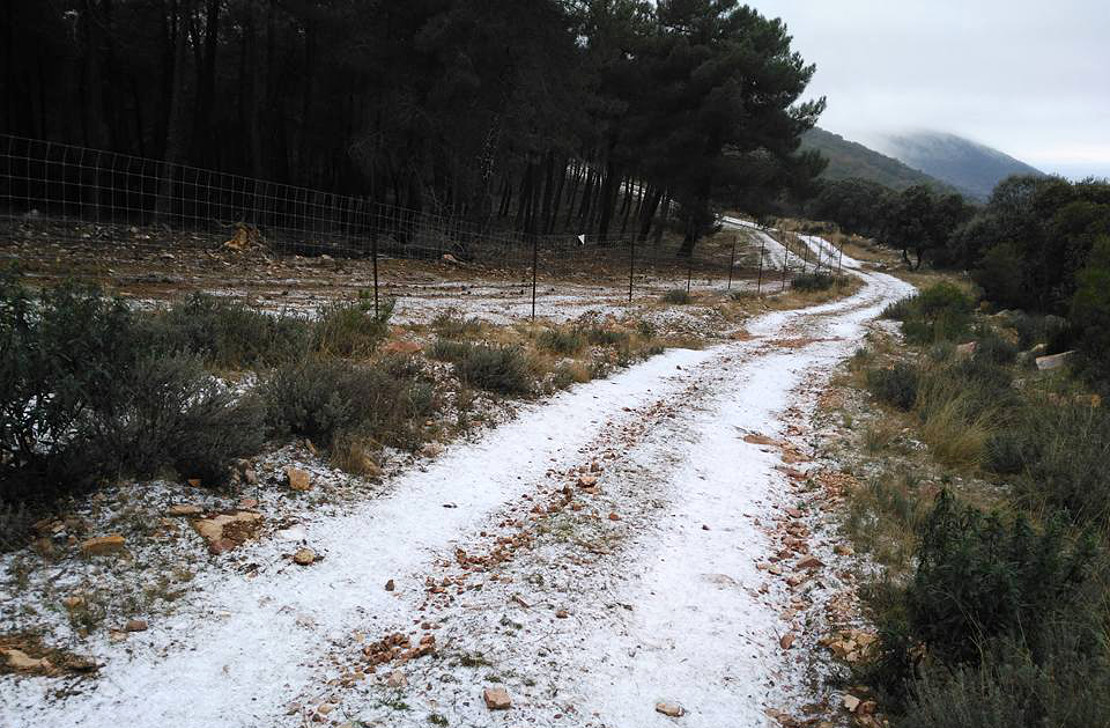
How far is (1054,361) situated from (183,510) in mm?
15527

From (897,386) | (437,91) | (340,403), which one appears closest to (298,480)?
(340,403)

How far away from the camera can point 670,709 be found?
9.61 ft

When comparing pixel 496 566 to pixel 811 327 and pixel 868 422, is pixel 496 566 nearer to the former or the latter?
pixel 868 422

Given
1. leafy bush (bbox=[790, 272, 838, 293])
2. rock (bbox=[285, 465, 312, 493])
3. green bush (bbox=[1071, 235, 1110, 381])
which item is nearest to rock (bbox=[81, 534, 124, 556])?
rock (bbox=[285, 465, 312, 493])

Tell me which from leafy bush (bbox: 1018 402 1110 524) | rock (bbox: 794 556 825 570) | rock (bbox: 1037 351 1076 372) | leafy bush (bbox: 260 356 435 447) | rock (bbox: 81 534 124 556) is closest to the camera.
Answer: rock (bbox: 81 534 124 556)

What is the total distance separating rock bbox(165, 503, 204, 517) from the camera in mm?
3892

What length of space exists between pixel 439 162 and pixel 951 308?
2090 centimetres

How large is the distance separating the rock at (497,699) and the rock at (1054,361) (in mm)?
13402

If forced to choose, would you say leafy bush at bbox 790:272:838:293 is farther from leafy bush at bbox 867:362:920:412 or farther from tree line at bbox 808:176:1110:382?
leafy bush at bbox 867:362:920:412

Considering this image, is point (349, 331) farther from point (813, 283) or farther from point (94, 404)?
point (813, 283)

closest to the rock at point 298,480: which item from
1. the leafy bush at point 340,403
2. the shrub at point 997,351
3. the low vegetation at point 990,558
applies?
the leafy bush at point 340,403

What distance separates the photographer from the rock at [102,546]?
340 centimetres

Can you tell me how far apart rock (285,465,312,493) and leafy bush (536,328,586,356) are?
5998 millimetres

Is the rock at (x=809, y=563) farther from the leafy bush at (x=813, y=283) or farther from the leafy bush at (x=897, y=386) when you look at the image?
the leafy bush at (x=813, y=283)
